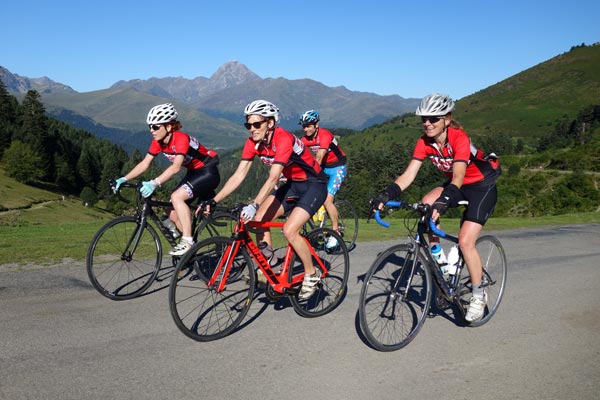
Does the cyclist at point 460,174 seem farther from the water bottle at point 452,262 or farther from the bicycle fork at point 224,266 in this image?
the bicycle fork at point 224,266

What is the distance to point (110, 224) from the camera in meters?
6.80

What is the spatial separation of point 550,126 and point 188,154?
20717cm

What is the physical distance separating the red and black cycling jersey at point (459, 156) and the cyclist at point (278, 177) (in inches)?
59.5

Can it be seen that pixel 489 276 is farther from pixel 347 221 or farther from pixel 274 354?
pixel 347 221

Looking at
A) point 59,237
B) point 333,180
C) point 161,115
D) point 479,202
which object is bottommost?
point 59,237

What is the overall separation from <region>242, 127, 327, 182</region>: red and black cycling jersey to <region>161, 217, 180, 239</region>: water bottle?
6.23ft

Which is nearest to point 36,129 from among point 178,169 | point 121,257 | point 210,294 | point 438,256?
point 121,257

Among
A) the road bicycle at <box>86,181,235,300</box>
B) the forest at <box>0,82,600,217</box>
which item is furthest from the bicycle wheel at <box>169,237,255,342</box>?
the forest at <box>0,82,600,217</box>

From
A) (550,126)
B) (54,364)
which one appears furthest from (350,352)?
(550,126)

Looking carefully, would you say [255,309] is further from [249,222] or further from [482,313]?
[482,313]

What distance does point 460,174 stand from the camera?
5.96 metres

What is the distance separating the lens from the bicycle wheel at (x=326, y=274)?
655cm

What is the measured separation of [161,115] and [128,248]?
2095 millimetres

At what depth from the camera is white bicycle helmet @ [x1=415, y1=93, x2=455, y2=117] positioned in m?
5.89
